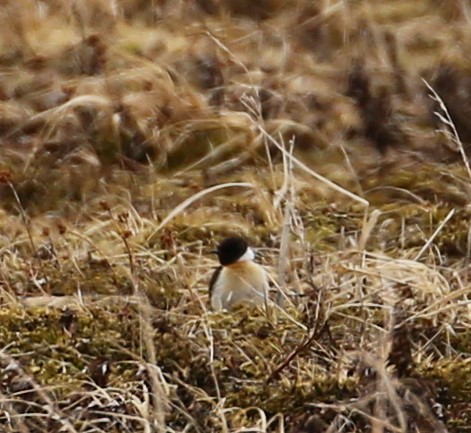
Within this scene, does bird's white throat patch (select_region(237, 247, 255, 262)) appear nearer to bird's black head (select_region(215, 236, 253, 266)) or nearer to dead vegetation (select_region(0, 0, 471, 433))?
bird's black head (select_region(215, 236, 253, 266))

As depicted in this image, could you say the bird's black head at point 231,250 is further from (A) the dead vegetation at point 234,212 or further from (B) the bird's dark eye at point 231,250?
(A) the dead vegetation at point 234,212

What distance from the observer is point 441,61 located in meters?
9.34

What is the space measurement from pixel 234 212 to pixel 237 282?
6.05 feet

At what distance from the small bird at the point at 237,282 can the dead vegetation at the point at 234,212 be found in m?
0.12

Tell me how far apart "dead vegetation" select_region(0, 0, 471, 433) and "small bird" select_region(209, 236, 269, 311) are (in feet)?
0.40

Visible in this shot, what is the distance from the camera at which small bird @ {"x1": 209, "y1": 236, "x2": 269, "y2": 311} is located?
235 inches

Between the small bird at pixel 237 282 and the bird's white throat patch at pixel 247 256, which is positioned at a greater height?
the small bird at pixel 237 282

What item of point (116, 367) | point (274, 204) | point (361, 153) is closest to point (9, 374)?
point (116, 367)

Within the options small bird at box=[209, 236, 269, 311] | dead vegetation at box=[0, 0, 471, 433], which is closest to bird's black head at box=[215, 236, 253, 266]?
small bird at box=[209, 236, 269, 311]

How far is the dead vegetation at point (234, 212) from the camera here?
4977 mm

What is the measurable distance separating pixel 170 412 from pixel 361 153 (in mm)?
3957

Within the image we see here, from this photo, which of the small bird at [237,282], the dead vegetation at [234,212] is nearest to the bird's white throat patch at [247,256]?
the small bird at [237,282]

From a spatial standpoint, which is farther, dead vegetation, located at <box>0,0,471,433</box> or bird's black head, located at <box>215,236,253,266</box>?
bird's black head, located at <box>215,236,253,266</box>

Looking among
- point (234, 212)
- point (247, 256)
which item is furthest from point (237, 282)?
point (234, 212)
